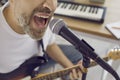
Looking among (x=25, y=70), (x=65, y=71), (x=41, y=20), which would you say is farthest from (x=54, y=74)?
(x=41, y=20)

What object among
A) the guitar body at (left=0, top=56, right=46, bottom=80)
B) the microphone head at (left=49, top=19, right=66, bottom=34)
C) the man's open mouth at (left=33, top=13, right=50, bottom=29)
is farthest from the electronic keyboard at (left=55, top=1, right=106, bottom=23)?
the microphone head at (left=49, top=19, right=66, bottom=34)

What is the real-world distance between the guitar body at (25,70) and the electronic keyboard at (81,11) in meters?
0.26

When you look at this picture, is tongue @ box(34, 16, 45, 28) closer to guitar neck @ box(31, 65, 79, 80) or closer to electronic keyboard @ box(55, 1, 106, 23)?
guitar neck @ box(31, 65, 79, 80)

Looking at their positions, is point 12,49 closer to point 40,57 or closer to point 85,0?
point 40,57

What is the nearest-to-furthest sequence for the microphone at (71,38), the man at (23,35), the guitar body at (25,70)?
the microphone at (71,38) < the man at (23,35) < the guitar body at (25,70)

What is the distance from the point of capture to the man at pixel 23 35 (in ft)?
2.42

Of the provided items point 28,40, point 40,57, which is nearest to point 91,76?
point 40,57

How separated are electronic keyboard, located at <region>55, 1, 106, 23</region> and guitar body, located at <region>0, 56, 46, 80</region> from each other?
0.26m

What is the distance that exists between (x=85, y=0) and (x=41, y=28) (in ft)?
1.84

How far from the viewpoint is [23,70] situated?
1062 mm

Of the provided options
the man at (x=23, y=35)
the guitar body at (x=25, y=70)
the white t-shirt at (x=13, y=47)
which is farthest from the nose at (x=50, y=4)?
the guitar body at (x=25, y=70)

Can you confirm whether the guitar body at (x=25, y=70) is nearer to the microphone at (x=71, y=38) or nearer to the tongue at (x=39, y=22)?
the tongue at (x=39, y=22)

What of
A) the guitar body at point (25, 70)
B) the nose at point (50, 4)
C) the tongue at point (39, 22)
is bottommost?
the guitar body at point (25, 70)

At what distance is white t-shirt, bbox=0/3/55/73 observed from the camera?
885mm
